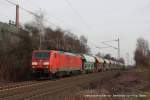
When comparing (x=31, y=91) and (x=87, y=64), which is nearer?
(x=31, y=91)

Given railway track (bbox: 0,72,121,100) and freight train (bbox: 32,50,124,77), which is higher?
freight train (bbox: 32,50,124,77)

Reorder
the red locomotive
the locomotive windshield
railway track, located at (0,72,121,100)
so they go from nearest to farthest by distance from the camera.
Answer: railway track, located at (0,72,121,100), the red locomotive, the locomotive windshield

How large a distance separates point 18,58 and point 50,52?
626cm

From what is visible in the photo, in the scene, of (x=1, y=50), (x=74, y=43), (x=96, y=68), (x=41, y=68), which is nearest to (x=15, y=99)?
(x=41, y=68)

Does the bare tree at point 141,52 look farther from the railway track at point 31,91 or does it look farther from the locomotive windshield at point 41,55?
the railway track at point 31,91

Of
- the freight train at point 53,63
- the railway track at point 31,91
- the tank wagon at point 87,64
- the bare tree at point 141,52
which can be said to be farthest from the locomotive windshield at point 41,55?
the bare tree at point 141,52

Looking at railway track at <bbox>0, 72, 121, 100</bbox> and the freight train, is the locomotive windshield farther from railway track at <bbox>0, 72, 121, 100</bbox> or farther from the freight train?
railway track at <bbox>0, 72, 121, 100</bbox>

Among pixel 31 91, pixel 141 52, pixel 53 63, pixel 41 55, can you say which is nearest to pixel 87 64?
pixel 53 63

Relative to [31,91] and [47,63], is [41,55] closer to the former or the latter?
[47,63]

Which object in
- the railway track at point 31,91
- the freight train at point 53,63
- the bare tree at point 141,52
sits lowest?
the railway track at point 31,91

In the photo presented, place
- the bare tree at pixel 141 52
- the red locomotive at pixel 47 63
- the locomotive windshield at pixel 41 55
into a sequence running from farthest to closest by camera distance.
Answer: the bare tree at pixel 141 52 → the locomotive windshield at pixel 41 55 → the red locomotive at pixel 47 63

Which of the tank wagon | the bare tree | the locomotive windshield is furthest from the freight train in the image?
the bare tree

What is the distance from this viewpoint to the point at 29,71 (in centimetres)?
4434

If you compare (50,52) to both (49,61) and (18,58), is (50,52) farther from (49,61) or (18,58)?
(18,58)
